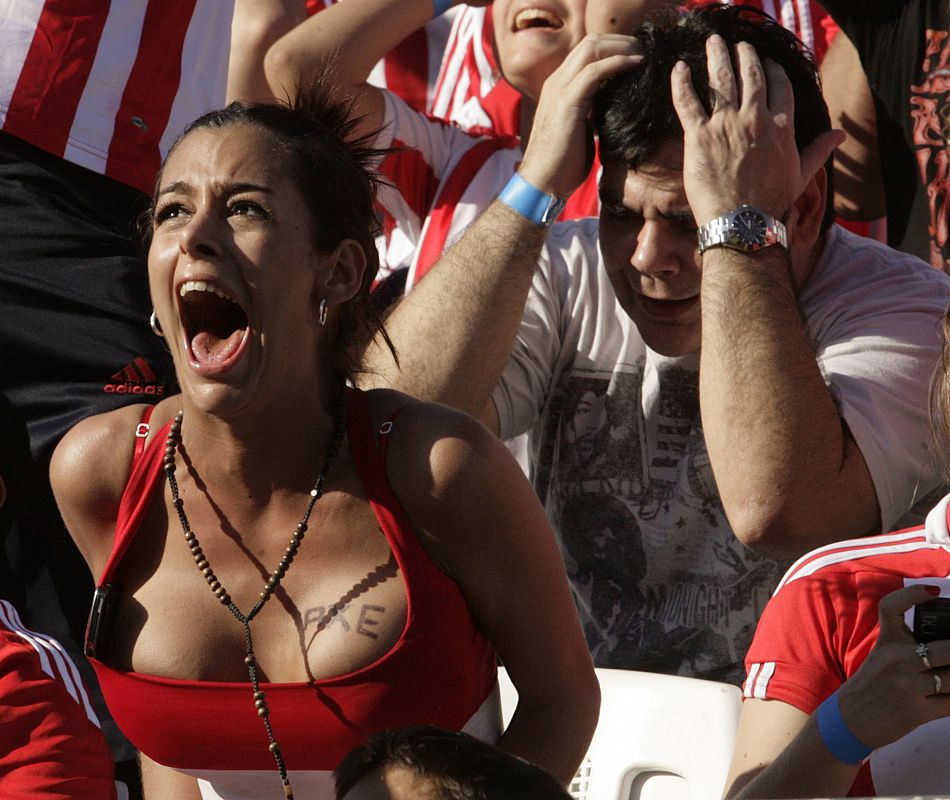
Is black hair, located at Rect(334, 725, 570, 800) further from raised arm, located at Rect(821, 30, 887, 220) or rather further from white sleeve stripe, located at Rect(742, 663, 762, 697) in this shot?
raised arm, located at Rect(821, 30, 887, 220)

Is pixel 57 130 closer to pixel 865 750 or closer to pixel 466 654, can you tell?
pixel 466 654

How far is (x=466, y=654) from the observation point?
2.18 metres

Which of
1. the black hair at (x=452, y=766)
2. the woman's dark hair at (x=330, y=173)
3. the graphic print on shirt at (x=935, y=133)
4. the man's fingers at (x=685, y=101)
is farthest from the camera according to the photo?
the graphic print on shirt at (x=935, y=133)

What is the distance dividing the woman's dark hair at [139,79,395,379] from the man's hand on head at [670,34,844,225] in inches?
21.3

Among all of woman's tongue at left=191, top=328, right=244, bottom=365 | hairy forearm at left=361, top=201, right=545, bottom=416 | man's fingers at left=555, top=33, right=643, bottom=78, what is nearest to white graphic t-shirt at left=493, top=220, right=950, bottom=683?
hairy forearm at left=361, top=201, right=545, bottom=416

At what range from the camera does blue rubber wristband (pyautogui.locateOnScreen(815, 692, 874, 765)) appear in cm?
192

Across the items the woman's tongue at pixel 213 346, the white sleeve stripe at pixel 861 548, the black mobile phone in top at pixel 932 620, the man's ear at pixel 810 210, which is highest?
the woman's tongue at pixel 213 346

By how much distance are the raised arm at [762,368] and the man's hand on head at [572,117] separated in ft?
0.67

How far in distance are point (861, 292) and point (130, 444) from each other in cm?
127

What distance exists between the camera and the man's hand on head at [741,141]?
2.58 meters

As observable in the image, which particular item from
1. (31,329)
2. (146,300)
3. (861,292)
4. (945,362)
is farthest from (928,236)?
(31,329)

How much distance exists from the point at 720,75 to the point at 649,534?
31.9 inches

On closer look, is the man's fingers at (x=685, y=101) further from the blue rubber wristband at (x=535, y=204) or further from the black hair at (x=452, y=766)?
A: the black hair at (x=452, y=766)

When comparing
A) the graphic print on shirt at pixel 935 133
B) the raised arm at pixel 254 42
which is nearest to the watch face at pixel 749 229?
the graphic print on shirt at pixel 935 133
